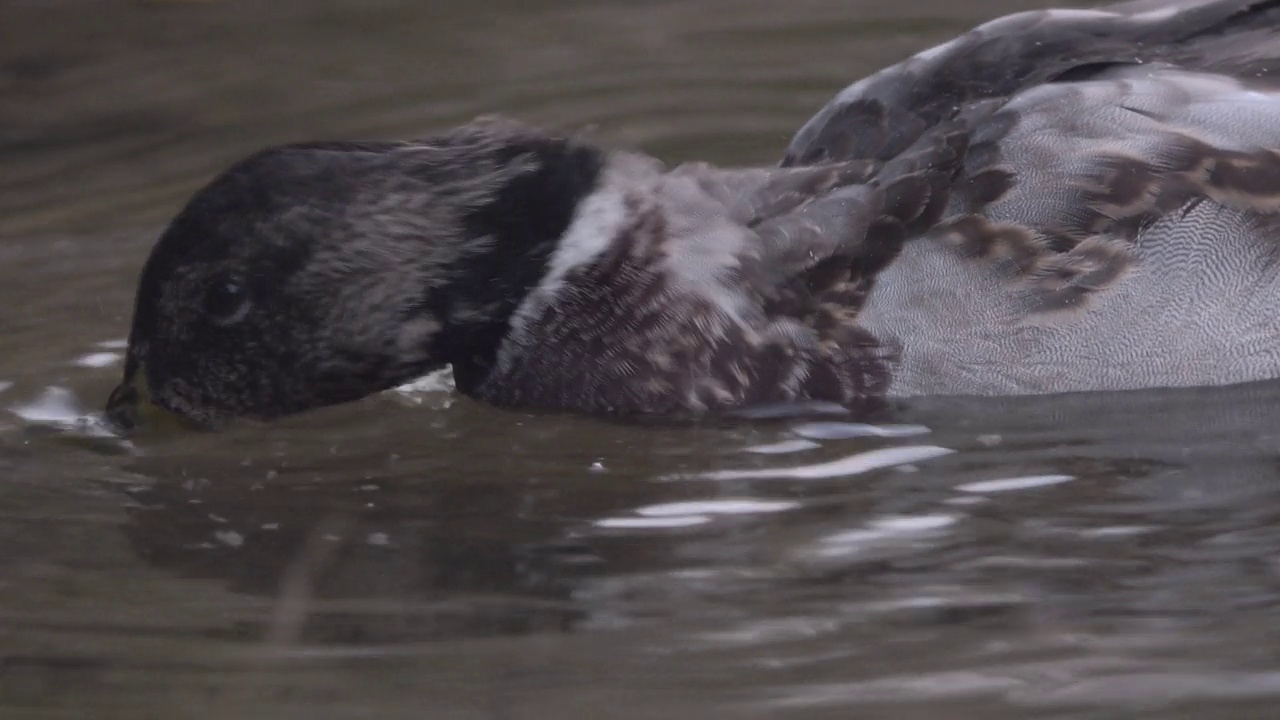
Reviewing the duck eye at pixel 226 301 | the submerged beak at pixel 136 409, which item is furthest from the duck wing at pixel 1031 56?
the submerged beak at pixel 136 409

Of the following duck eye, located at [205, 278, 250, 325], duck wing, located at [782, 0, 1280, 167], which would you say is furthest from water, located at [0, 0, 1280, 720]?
duck wing, located at [782, 0, 1280, 167]

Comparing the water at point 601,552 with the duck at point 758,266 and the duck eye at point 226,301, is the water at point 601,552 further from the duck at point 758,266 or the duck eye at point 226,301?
Result: the duck eye at point 226,301

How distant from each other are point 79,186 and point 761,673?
4780 mm

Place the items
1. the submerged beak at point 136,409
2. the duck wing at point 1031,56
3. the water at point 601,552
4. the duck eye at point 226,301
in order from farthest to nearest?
the duck wing at point 1031,56
the submerged beak at point 136,409
the duck eye at point 226,301
the water at point 601,552

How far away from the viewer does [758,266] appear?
5.93 m

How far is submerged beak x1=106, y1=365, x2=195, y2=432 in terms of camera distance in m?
5.96

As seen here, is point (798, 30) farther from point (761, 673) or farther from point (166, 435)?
point (761, 673)

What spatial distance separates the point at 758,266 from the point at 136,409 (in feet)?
5.98

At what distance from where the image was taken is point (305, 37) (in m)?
9.80

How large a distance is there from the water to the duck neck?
0.28m

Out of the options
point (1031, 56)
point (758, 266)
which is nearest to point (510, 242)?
point (758, 266)

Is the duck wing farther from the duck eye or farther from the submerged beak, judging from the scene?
the submerged beak

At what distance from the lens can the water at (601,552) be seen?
4328mm

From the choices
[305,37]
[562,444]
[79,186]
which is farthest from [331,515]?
[305,37]
